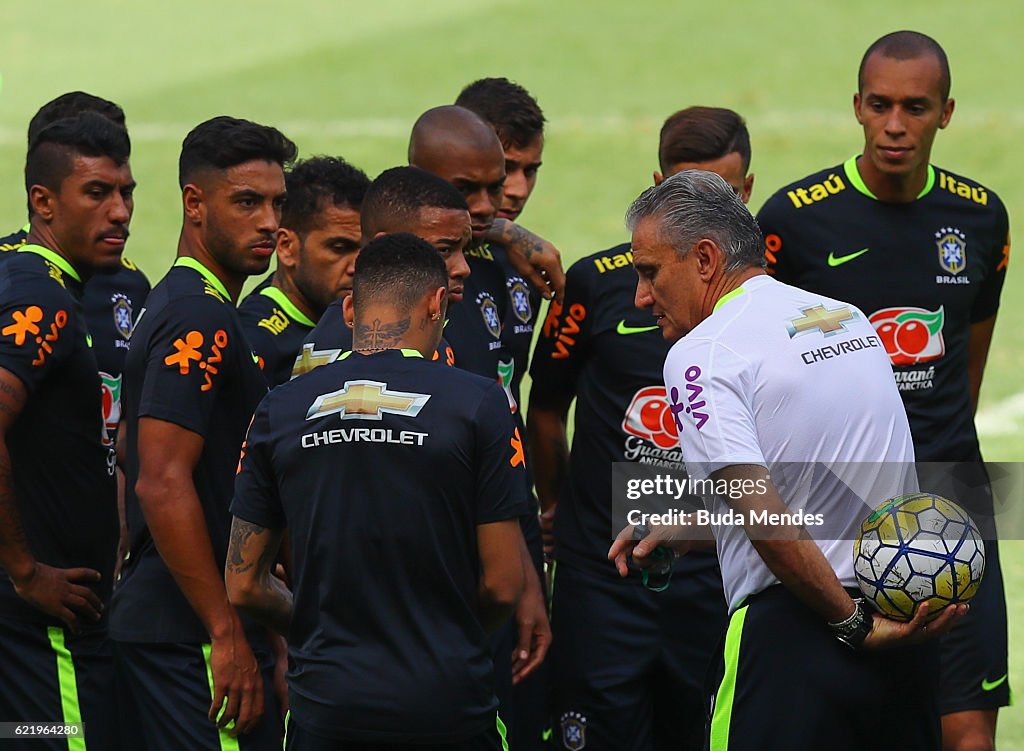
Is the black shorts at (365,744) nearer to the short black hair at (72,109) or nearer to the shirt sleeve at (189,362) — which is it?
the shirt sleeve at (189,362)

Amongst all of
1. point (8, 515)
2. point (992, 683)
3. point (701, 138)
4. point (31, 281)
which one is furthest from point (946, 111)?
point (8, 515)

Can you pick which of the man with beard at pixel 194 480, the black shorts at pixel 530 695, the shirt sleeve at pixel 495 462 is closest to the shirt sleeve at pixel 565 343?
the black shorts at pixel 530 695

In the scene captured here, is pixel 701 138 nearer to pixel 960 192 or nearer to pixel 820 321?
pixel 960 192

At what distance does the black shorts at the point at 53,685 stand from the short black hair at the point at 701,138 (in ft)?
9.42

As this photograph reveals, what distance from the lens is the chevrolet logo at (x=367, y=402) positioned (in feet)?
13.9

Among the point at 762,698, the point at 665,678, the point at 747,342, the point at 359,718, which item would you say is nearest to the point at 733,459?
the point at 747,342

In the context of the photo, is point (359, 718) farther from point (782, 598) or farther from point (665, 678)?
point (665, 678)

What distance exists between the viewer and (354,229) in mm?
6090

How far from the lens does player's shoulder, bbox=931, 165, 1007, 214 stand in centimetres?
648

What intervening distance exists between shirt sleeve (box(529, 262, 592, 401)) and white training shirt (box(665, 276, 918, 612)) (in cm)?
173

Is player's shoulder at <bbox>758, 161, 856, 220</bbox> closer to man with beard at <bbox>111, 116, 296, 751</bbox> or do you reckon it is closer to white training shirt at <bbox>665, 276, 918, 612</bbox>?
white training shirt at <bbox>665, 276, 918, 612</bbox>

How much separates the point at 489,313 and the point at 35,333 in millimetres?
1752

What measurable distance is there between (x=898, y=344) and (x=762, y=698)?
2.19 metres

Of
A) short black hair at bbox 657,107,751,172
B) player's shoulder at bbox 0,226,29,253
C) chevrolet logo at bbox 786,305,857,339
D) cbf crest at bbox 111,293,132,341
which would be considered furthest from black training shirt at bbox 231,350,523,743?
player's shoulder at bbox 0,226,29,253
